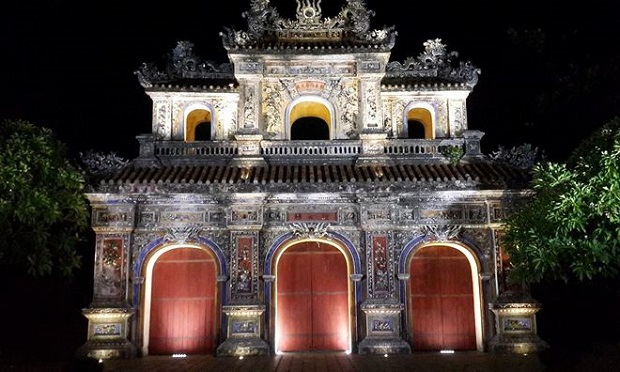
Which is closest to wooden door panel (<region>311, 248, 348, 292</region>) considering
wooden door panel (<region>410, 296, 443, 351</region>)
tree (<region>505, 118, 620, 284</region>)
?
wooden door panel (<region>410, 296, 443, 351</region>)

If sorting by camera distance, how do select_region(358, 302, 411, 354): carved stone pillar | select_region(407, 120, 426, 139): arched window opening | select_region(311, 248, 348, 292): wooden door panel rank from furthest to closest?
select_region(407, 120, 426, 139): arched window opening < select_region(311, 248, 348, 292): wooden door panel < select_region(358, 302, 411, 354): carved stone pillar

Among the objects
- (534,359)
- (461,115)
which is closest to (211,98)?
(461,115)

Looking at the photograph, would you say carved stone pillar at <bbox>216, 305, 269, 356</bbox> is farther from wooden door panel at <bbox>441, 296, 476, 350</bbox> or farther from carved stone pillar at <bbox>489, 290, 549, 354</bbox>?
carved stone pillar at <bbox>489, 290, 549, 354</bbox>

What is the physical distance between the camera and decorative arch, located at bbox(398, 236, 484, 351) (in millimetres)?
16312

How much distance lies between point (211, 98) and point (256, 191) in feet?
13.8

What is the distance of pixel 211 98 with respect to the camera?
18734mm

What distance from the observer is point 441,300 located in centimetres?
1673

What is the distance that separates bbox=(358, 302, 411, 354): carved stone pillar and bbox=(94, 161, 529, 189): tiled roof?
3.25 metres

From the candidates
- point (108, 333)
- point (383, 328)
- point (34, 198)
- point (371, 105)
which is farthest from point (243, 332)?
point (371, 105)

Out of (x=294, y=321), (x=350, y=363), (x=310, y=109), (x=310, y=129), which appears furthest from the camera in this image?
(x=310, y=129)

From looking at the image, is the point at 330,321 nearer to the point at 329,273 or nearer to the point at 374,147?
the point at 329,273

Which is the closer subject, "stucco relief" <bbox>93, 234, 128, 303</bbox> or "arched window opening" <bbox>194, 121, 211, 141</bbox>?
"stucco relief" <bbox>93, 234, 128, 303</bbox>

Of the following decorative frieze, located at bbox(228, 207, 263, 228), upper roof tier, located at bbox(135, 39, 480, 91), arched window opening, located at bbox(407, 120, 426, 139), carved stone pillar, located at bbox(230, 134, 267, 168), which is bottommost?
decorative frieze, located at bbox(228, 207, 263, 228)

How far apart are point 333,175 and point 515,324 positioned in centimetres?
614
